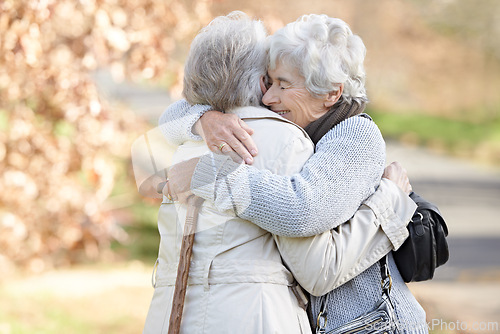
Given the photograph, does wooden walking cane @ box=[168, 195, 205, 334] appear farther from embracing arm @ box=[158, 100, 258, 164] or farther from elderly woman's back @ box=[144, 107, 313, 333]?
embracing arm @ box=[158, 100, 258, 164]

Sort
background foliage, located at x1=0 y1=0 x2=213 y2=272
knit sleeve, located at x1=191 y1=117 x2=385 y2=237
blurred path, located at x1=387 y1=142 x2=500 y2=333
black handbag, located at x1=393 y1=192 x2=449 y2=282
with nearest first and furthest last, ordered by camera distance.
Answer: knit sleeve, located at x1=191 y1=117 x2=385 y2=237 → black handbag, located at x1=393 y1=192 x2=449 y2=282 → background foliage, located at x1=0 y1=0 x2=213 y2=272 → blurred path, located at x1=387 y1=142 x2=500 y2=333

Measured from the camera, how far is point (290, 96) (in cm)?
187

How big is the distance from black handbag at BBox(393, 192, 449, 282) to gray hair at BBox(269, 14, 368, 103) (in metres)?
0.46

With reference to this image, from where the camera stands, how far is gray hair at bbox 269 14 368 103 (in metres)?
1.81

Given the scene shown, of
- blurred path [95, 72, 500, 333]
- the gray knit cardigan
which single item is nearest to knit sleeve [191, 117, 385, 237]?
the gray knit cardigan

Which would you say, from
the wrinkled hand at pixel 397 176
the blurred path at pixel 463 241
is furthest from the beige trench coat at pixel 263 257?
the blurred path at pixel 463 241

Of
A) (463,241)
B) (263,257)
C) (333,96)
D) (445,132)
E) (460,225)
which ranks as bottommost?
(445,132)

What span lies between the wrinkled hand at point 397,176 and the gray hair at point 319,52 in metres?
0.32

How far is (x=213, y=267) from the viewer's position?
5.78ft

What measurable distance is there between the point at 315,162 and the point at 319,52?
33cm

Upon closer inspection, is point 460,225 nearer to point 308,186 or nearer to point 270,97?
point 270,97

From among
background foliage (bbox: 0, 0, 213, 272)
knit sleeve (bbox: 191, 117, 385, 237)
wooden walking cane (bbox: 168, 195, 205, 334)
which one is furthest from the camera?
background foliage (bbox: 0, 0, 213, 272)

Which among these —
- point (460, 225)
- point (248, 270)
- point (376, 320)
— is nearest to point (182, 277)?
point (248, 270)

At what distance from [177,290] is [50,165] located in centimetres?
382
